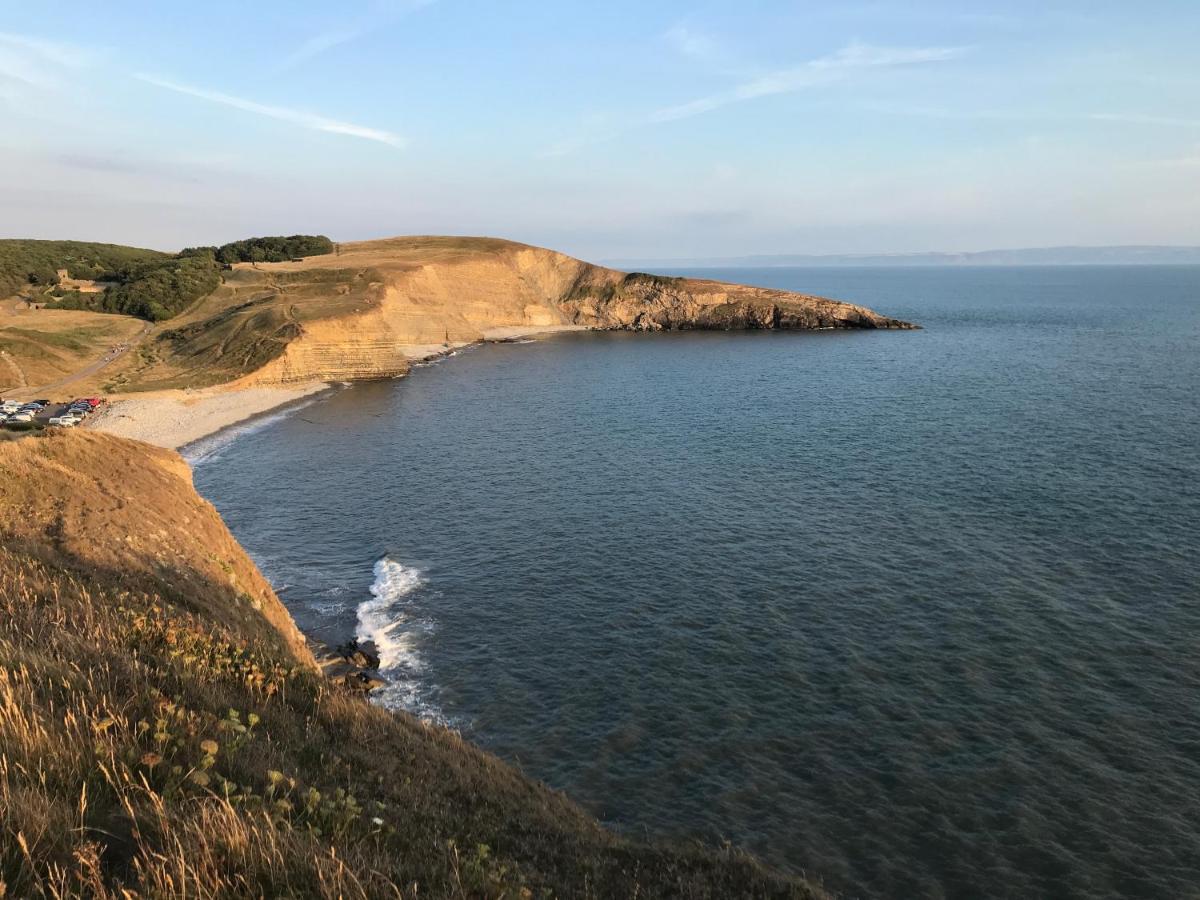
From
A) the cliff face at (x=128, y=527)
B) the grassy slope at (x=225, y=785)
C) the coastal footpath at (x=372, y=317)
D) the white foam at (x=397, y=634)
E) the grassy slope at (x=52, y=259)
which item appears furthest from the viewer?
the grassy slope at (x=52, y=259)

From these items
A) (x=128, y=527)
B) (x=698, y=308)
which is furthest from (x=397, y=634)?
(x=698, y=308)

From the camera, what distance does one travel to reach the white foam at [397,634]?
93.0ft

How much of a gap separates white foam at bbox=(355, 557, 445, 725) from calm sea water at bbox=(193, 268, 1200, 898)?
0.19 metres

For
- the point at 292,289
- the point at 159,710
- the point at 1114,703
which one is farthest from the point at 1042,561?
the point at 292,289

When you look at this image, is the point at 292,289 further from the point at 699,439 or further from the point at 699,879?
the point at 699,879

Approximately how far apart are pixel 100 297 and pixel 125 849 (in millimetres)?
140445

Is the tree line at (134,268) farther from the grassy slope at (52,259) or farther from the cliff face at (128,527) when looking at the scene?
the cliff face at (128,527)

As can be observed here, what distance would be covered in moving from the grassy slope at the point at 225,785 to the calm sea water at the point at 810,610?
983 cm

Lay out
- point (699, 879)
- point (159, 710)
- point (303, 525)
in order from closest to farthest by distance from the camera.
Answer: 1. point (159, 710)
2. point (699, 879)
3. point (303, 525)

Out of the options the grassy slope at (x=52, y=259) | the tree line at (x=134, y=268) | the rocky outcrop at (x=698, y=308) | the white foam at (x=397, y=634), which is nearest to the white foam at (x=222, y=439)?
the white foam at (x=397, y=634)

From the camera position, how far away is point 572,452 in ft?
207

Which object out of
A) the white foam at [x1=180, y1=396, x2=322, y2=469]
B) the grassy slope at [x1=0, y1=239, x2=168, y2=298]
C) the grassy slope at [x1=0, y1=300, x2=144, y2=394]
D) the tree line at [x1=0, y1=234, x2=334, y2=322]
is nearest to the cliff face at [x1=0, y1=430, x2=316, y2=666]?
the white foam at [x1=180, y1=396, x2=322, y2=469]

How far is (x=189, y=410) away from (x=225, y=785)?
79350mm

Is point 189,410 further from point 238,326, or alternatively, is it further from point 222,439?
point 238,326
